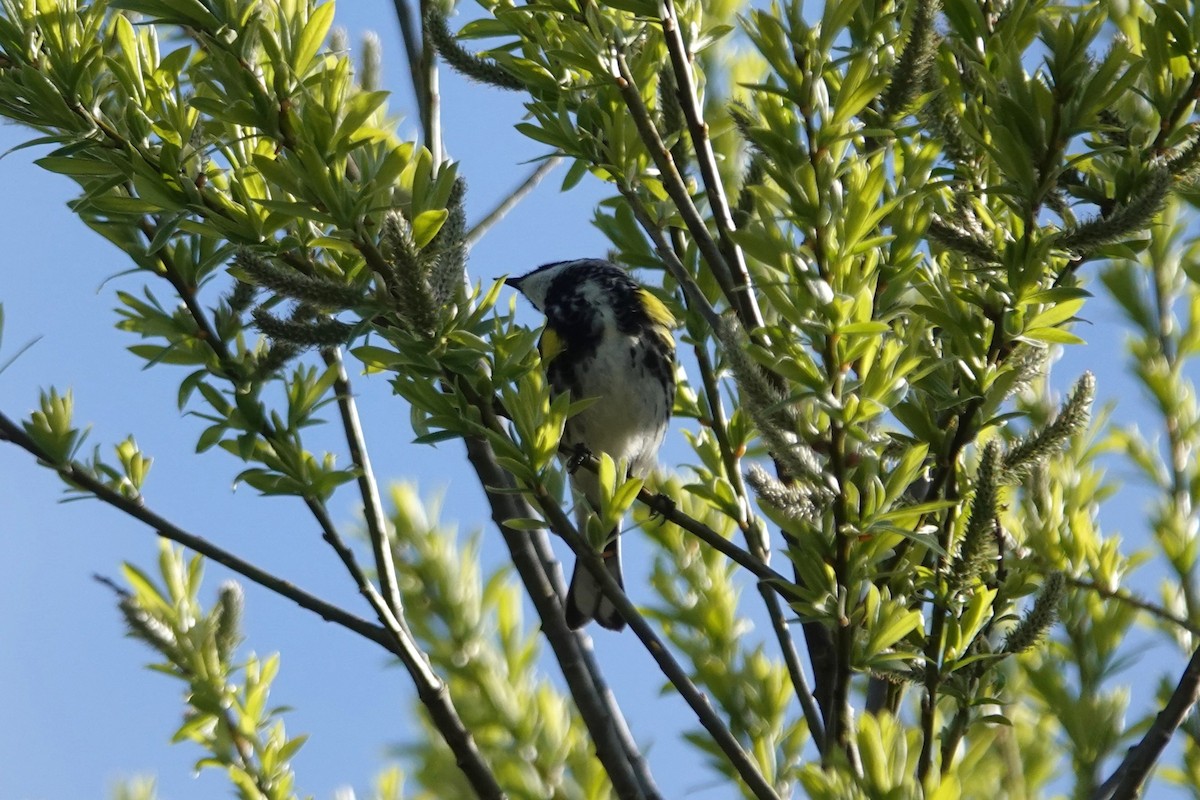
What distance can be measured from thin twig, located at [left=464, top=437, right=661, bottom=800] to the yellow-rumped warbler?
91 centimetres

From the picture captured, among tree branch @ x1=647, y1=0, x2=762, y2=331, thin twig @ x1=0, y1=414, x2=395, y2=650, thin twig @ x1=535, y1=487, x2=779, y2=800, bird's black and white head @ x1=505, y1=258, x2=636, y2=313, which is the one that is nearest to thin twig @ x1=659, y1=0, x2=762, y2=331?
tree branch @ x1=647, y1=0, x2=762, y2=331

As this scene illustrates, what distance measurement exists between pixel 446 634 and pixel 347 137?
128 cm

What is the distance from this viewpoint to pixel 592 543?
171 cm

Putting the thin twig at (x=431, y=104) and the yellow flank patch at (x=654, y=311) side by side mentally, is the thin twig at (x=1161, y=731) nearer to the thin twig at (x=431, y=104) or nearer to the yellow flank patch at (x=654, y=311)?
the thin twig at (x=431, y=104)

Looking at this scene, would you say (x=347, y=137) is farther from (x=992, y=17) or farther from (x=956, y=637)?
(x=956, y=637)

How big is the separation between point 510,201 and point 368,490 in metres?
0.77

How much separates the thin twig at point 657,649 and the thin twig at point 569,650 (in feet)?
0.75

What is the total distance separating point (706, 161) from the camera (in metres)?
1.70

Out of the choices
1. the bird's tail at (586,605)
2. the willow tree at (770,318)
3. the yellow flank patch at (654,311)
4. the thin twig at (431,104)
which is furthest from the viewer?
the yellow flank patch at (654,311)

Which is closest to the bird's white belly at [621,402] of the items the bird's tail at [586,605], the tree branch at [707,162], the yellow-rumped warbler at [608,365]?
the yellow-rumped warbler at [608,365]

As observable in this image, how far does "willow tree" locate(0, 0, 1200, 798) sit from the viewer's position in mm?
1465

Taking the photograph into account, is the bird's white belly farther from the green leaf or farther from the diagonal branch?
the green leaf

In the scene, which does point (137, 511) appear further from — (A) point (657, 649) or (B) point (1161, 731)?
(B) point (1161, 731)

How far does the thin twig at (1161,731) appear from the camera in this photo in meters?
1.62
